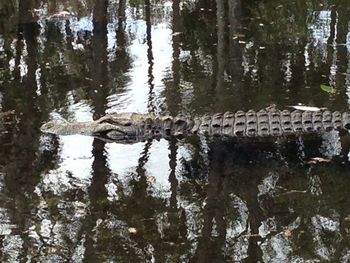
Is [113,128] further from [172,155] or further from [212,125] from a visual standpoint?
[212,125]

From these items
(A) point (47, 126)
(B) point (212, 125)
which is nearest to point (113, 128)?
(A) point (47, 126)

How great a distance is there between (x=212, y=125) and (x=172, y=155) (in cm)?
67

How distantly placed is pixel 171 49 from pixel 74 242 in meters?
6.27

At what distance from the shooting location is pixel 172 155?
6.83 m

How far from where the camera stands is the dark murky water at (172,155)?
5.14 metres

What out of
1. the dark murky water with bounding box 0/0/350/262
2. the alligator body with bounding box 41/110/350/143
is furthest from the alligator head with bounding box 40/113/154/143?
the dark murky water with bounding box 0/0/350/262

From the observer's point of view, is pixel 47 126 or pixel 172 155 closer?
pixel 172 155

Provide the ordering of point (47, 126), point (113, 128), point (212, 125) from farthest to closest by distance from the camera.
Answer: point (47, 126) < point (113, 128) < point (212, 125)

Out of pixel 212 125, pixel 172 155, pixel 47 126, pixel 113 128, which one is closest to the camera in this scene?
pixel 172 155

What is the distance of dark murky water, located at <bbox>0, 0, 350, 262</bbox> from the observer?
202 inches

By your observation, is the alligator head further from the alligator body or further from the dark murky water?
the dark murky water

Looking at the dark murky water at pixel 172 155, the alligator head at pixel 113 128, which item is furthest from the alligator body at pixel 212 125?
the dark murky water at pixel 172 155

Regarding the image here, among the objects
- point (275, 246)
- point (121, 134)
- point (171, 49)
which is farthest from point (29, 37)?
point (275, 246)

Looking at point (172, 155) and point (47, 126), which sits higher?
point (47, 126)
